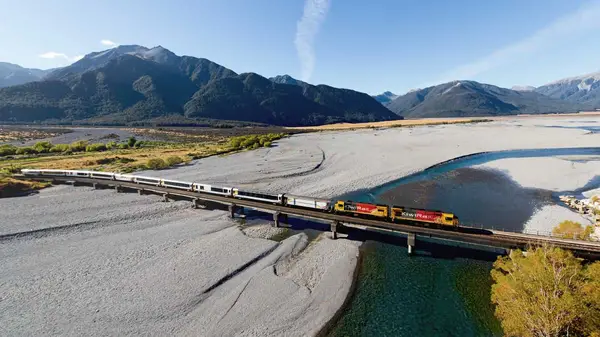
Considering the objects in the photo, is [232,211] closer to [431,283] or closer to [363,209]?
[363,209]

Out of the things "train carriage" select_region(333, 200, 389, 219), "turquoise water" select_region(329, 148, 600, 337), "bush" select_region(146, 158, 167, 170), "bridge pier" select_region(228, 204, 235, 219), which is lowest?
"turquoise water" select_region(329, 148, 600, 337)

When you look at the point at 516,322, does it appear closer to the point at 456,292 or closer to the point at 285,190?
the point at 456,292

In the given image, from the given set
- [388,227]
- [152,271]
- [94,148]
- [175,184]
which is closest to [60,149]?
[94,148]

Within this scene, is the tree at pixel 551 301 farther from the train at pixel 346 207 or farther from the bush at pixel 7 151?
the bush at pixel 7 151

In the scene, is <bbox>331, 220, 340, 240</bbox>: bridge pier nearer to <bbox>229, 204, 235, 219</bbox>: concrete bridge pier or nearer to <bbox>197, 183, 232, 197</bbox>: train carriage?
<bbox>229, 204, 235, 219</bbox>: concrete bridge pier

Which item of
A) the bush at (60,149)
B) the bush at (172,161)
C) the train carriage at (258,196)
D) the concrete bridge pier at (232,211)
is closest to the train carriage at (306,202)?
the train carriage at (258,196)

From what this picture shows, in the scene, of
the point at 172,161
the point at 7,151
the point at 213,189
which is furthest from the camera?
the point at 7,151

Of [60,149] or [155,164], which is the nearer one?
[155,164]

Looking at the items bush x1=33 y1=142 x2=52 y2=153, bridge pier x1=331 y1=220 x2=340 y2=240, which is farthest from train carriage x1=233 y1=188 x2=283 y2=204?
bush x1=33 y1=142 x2=52 y2=153
